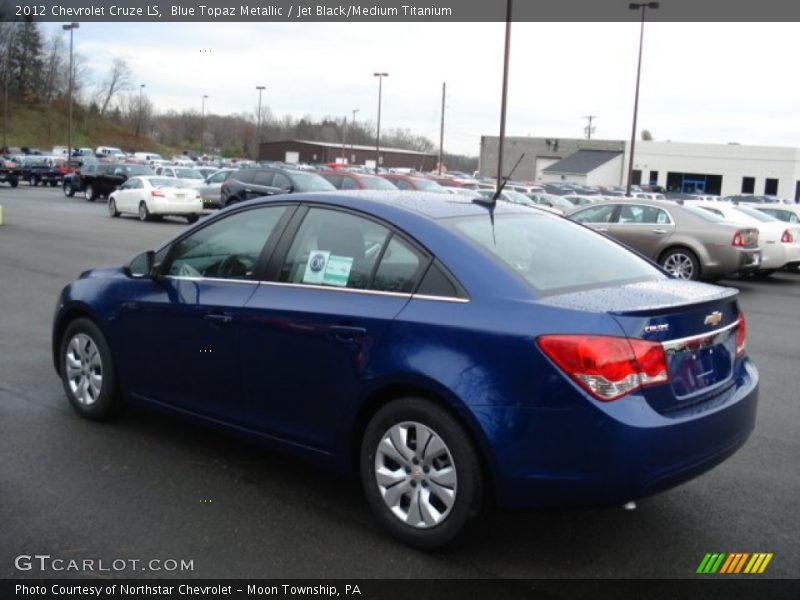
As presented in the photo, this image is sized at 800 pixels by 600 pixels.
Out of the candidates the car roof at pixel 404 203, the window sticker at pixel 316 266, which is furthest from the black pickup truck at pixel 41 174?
the window sticker at pixel 316 266

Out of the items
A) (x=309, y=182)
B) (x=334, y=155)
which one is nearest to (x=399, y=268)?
(x=309, y=182)

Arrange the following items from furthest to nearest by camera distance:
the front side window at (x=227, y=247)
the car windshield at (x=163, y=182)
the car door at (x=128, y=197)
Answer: the car door at (x=128, y=197) < the car windshield at (x=163, y=182) < the front side window at (x=227, y=247)

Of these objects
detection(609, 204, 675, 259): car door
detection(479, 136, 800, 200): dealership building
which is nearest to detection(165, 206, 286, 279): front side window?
detection(609, 204, 675, 259): car door

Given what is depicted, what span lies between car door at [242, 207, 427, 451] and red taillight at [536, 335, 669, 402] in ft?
2.74

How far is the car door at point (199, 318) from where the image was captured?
459 cm

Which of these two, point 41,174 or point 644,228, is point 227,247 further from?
point 41,174

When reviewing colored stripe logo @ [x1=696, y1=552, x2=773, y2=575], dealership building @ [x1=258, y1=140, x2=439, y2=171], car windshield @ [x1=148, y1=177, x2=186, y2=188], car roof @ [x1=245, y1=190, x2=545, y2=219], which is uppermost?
dealership building @ [x1=258, y1=140, x2=439, y2=171]

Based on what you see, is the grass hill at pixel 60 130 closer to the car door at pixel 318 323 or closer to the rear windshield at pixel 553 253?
the car door at pixel 318 323

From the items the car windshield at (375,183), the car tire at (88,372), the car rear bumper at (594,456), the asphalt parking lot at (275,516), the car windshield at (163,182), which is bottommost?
the asphalt parking lot at (275,516)

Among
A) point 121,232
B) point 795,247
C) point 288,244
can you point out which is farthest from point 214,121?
point 288,244

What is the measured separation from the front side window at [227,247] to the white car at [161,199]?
22.3 metres

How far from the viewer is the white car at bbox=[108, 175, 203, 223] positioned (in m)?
26.5

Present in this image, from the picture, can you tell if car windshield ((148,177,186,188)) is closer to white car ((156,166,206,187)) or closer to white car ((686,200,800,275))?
white car ((156,166,206,187))

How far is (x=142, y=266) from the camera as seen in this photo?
5.21 m
